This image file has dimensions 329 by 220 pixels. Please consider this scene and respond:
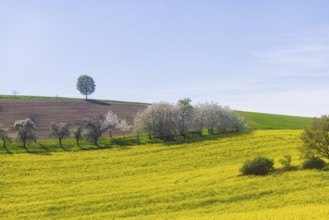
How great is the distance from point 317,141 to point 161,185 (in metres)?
19.7

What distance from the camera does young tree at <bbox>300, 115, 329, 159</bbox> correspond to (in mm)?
51388

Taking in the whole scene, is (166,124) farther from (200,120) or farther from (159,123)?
(200,120)

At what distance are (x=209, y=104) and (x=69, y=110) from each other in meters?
42.6

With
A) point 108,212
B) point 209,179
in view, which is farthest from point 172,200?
point 209,179

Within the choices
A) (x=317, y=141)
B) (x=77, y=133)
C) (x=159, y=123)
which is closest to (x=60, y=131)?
(x=77, y=133)

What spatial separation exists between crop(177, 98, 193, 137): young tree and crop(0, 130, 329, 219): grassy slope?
728 inches

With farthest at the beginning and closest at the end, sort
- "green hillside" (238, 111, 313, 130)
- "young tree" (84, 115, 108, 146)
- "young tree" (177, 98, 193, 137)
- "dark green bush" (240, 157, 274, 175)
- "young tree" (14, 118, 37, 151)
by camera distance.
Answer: "green hillside" (238, 111, 313, 130) → "young tree" (177, 98, 193, 137) → "young tree" (84, 115, 108, 146) → "young tree" (14, 118, 37, 151) → "dark green bush" (240, 157, 274, 175)

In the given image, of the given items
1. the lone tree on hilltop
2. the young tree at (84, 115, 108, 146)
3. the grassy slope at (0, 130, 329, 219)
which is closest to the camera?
the grassy slope at (0, 130, 329, 219)

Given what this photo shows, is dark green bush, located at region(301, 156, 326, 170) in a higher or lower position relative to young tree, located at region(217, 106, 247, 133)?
lower

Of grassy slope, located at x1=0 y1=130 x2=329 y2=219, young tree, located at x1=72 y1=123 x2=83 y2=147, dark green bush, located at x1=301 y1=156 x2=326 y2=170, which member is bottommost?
grassy slope, located at x1=0 y1=130 x2=329 y2=219

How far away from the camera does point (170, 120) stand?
3595 inches

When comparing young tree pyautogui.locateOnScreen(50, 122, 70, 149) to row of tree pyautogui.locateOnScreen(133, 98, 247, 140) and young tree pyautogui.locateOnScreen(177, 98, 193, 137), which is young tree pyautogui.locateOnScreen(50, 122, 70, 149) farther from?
young tree pyautogui.locateOnScreen(177, 98, 193, 137)

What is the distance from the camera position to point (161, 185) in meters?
46.5

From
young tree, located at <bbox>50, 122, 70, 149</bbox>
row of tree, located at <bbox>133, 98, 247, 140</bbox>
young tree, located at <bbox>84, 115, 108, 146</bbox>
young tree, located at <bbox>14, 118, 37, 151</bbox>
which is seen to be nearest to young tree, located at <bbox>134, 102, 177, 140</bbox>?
row of tree, located at <bbox>133, 98, 247, 140</bbox>
